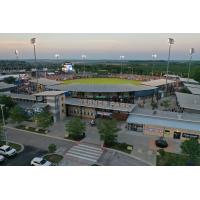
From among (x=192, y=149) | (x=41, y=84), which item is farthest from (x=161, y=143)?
(x=41, y=84)

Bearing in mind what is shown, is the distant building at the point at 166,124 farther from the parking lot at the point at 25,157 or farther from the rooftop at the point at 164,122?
the parking lot at the point at 25,157

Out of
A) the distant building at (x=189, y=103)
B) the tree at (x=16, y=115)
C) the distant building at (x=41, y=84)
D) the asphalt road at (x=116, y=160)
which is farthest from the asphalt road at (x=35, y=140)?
the distant building at (x=41, y=84)

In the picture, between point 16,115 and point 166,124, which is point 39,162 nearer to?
point 16,115

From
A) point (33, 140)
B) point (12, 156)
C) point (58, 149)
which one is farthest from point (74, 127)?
point (12, 156)

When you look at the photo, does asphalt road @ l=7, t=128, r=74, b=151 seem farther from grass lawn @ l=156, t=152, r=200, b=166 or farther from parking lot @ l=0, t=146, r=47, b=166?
grass lawn @ l=156, t=152, r=200, b=166

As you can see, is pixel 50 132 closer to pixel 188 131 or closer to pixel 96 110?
pixel 96 110

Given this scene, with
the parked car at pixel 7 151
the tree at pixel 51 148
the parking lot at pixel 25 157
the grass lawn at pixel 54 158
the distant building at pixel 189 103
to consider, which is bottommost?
the parking lot at pixel 25 157
